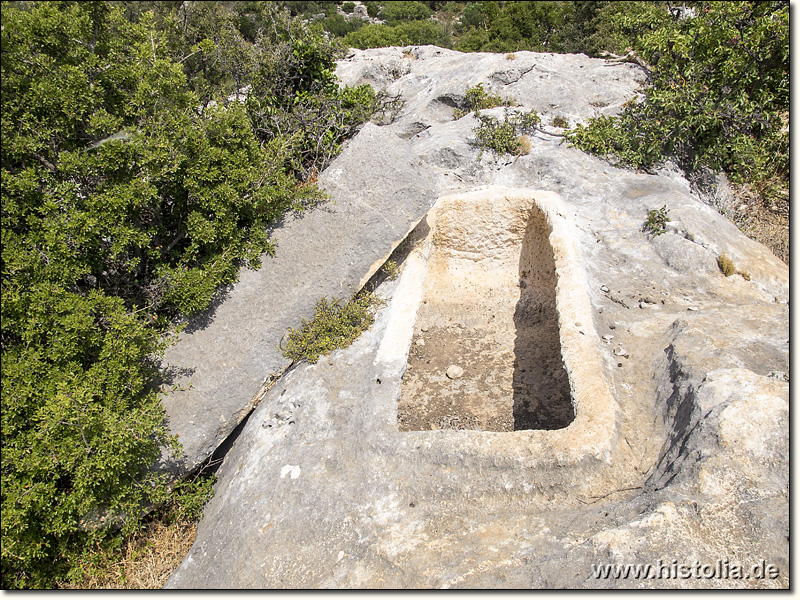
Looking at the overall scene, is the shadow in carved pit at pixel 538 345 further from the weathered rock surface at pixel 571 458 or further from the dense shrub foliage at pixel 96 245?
the dense shrub foliage at pixel 96 245

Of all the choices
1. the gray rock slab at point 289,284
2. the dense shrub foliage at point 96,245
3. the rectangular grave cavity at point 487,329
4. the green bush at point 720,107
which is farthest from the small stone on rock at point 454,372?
the green bush at point 720,107

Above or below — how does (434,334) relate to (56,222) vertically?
below

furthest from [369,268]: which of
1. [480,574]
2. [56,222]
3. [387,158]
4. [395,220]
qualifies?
[480,574]

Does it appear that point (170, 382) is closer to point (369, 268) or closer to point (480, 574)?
point (369, 268)

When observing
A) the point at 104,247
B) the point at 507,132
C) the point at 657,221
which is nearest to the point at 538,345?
the point at 657,221

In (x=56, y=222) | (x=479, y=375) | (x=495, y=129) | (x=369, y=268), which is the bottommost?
(x=479, y=375)

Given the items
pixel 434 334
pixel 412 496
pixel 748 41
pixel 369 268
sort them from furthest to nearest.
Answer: pixel 748 41 → pixel 434 334 → pixel 369 268 → pixel 412 496
